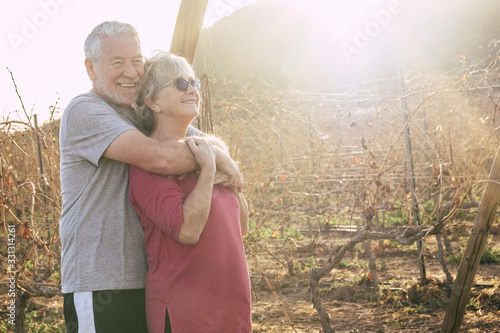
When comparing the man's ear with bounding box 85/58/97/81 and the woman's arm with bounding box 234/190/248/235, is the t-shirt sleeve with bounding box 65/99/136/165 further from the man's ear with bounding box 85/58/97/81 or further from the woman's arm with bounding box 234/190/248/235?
the woman's arm with bounding box 234/190/248/235

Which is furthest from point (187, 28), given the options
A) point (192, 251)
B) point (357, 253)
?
point (357, 253)

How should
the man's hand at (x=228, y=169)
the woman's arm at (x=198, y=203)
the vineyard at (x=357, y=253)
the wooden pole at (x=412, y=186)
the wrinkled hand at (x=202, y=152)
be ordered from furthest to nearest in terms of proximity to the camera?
the wooden pole at (x=412, y=186)
the vineyard at (x=357, y=253)
the man's hand at (x=228, y=169)
the wrinkled hand at (x=202, y=152)
the woman's arm at (x=198, y=203)

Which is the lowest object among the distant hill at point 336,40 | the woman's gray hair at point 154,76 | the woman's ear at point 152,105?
the woman's ear at point 152,105

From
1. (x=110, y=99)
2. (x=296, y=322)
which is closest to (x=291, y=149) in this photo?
(x=296, y=322)

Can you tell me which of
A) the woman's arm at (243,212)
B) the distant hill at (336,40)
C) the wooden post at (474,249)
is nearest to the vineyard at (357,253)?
the wooden post at (474,249)

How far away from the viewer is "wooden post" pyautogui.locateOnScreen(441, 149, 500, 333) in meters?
2.64

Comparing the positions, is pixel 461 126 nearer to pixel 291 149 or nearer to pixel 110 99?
pixel 291 149

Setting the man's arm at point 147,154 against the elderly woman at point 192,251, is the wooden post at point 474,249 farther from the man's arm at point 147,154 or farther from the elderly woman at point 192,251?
the man's arm at point 147,154

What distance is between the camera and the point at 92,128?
69.6 inches

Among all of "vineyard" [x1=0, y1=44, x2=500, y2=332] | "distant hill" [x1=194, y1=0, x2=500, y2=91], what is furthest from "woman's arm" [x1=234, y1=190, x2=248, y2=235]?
"distant hill" [x1=194, y1=0, x2=500, y2=91]

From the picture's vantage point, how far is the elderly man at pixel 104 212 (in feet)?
5.66

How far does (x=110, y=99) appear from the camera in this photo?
6.42 ft

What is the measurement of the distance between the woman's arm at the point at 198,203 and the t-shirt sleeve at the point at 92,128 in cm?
29

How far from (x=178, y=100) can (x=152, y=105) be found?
0.37ft
